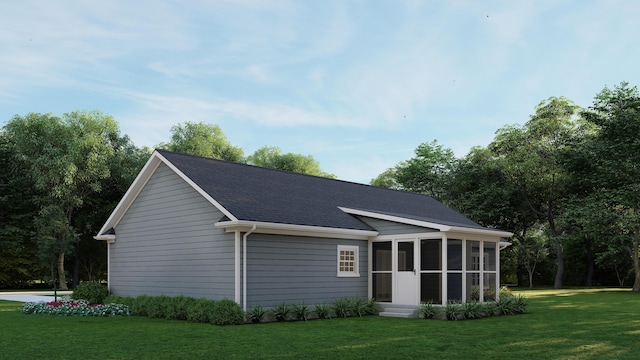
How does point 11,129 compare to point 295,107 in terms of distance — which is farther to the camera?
point 11,129

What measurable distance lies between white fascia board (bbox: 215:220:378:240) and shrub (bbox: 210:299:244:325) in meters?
2.05

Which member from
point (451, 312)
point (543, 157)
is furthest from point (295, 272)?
point (543, 157)

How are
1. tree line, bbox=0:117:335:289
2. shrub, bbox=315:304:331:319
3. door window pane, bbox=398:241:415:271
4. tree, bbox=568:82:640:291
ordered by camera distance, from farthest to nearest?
1. tree line, bbox=0:117:335:289
2. tree, bbox=568:82:640:291
3. door window pane, bbox=398:241:415:271
4. shrub, bbox=315:304:331:319

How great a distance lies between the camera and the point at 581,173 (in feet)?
134

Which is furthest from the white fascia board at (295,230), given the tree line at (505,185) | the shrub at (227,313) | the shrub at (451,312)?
the tree line at (505,185)

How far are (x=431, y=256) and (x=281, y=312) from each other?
7.92 meters

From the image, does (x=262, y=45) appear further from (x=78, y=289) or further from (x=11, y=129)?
(x=11, y=129)

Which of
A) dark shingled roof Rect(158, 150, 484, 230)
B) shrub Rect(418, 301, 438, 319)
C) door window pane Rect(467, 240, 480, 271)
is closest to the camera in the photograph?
dark shingled roof Rect(158, 150, 484, 230)

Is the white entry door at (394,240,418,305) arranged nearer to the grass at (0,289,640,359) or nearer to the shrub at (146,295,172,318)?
the grass at (0,289,640,359)

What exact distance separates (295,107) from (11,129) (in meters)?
26.7

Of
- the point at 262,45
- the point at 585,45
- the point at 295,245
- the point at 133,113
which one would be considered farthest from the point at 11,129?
the point at 585,45

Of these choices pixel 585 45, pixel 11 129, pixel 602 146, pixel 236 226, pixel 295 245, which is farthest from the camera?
pixel 11 129

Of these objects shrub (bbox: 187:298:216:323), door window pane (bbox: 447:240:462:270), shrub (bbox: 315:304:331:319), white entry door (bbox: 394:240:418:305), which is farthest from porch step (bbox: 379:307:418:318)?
shrub (bbox: 187:298:216:323)

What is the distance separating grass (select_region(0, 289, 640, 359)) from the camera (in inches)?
432
